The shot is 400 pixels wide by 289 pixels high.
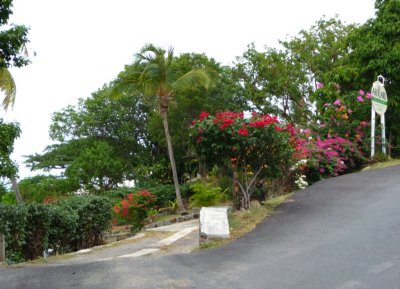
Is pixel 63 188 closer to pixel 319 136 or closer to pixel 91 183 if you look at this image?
pixel 91 183

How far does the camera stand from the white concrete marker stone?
24.5ft

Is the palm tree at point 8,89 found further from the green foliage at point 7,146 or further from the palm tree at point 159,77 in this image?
the green foliage at point 7,146

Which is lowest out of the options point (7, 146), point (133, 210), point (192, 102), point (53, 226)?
point (133, 210)

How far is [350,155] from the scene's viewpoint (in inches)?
611

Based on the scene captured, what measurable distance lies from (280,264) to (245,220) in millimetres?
3046

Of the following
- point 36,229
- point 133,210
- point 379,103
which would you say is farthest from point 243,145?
point 133,210

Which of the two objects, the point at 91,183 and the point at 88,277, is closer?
the point at 88,277

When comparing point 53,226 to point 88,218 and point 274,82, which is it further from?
point 274,82

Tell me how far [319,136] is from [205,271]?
11852 millimetres

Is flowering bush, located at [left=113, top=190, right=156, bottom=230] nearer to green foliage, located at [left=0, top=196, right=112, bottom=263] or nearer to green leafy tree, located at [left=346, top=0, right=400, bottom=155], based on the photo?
green foliage, located at [left=0, top=196, right=112, bottom=263]

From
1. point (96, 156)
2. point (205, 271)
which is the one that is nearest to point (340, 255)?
point (205, 271)

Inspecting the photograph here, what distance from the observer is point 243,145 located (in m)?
9.91

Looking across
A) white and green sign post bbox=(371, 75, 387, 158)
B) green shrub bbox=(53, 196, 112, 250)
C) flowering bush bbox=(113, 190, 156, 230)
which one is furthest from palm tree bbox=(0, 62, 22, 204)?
white and green sign post bbox=(371, 75, 387, 158)

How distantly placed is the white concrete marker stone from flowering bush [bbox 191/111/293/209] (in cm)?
164
